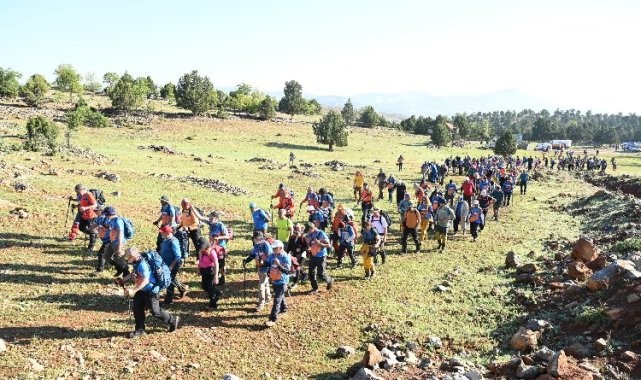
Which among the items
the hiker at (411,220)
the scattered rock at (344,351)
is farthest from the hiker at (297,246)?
the hiker at (411,220)

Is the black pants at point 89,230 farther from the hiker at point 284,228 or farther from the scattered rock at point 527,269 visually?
the scattered rock at point 527,269

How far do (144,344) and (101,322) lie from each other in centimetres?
161

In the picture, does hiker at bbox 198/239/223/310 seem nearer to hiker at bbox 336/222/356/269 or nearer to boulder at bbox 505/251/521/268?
hiker at bbox 336/222/356/269

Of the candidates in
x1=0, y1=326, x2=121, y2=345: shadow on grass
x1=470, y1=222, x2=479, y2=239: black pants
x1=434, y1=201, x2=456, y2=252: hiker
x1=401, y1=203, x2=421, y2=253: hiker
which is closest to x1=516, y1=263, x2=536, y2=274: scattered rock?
x1=434, y1=201, x2=456, y2=252: hiker

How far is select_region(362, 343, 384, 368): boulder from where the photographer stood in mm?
10523

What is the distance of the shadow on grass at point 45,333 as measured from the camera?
10836mm

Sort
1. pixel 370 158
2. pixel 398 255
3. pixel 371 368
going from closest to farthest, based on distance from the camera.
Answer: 1. pixel 371 368
2. pixel 398 255
3. pixel 370 158

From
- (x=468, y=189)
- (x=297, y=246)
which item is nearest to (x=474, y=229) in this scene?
(x=468, y=189)

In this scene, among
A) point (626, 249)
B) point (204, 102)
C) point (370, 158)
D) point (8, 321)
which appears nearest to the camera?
point (8, 321)

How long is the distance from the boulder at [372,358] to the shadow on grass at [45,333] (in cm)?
564

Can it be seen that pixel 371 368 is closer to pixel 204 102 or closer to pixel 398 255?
pixel 398 255

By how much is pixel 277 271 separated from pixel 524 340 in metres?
5.96

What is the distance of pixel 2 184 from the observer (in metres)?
23.0

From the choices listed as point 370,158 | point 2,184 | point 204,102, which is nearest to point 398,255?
point 2,184
